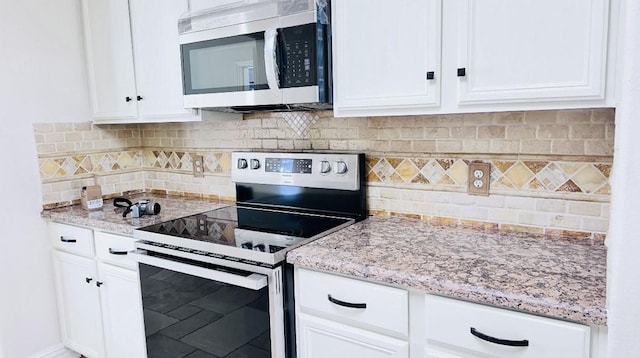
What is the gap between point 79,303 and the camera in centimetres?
231

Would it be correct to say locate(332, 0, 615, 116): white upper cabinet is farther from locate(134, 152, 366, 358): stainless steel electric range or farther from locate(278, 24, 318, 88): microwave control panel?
locate(134, 152, 366, 358): stainless steel electric range

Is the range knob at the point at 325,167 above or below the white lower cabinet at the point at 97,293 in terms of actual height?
above

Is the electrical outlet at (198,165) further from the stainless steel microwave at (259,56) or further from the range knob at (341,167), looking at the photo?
the range knob at (341,167)

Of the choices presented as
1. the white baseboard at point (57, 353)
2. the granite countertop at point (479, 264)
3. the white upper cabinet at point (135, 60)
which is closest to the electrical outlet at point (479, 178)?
the granite countertop at point (479, 264)

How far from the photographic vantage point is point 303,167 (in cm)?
203

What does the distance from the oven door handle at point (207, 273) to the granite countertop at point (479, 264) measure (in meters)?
0.13

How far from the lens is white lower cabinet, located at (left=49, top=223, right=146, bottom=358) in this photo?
80.3 inches

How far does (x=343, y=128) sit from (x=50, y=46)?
1.69 meters

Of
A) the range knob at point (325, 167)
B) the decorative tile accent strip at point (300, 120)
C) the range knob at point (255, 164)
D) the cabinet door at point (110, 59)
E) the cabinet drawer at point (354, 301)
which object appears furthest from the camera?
the cabinet door at point (110, 59)

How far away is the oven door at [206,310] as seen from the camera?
148cm

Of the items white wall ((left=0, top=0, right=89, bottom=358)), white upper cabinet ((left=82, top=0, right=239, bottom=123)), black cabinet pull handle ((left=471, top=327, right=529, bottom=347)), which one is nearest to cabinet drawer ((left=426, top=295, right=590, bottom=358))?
black cabinet pull handle ((left=471, top=327, right=529, bottom=347))

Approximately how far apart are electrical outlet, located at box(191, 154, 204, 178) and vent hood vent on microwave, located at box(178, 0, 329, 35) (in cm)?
80

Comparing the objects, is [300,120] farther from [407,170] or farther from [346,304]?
[346,304]

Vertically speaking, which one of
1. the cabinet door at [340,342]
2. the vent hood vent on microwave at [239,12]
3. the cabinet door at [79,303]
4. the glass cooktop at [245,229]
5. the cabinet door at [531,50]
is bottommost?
the cabinet door at [79,303]
